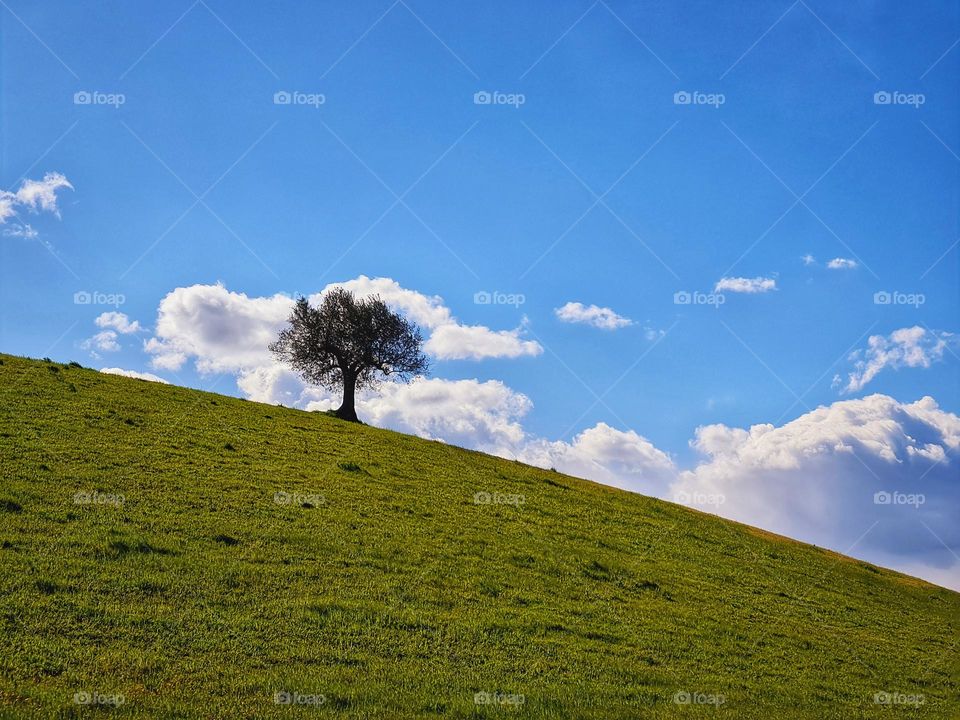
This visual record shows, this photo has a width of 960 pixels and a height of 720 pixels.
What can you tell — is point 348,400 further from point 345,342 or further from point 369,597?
point 369,597

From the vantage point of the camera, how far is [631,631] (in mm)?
20031

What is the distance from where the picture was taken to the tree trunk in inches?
2403

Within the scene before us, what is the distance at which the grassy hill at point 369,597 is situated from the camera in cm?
1366

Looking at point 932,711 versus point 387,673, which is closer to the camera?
point 387,673

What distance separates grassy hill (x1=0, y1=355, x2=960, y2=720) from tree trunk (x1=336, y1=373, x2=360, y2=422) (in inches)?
896

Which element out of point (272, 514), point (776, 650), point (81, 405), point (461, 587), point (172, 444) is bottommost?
point (776, 650)

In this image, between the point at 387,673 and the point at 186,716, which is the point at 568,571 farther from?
the point at 186,716

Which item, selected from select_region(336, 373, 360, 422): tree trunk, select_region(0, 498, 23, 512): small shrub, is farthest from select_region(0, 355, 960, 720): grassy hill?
select_region(336, 373, 360, 422): tree trunk

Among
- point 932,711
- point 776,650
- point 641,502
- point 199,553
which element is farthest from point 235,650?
point 641,502

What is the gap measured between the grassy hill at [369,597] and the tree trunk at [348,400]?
2276 cm

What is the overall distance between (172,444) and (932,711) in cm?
2995

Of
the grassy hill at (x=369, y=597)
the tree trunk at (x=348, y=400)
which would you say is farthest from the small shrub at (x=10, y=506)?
the tree trunk at (x=348, y=400)

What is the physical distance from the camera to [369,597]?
18766 millimetres

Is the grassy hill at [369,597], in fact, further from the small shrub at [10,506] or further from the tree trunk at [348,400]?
the tree trunk at [348,400]
